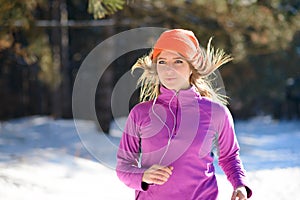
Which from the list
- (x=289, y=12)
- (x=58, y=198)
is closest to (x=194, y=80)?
(x=58, y=198)

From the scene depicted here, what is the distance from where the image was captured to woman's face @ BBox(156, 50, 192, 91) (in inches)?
95.5

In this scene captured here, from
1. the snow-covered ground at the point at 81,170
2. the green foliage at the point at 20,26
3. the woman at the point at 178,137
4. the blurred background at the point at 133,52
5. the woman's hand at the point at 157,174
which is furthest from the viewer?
the blurred background at the point at 133,52

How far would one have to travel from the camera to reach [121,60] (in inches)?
609

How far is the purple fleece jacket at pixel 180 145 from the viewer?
228 cm

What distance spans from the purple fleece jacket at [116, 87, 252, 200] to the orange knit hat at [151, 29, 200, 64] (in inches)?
5.6

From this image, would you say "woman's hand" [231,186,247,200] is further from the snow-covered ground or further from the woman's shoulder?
the snow-covered ground

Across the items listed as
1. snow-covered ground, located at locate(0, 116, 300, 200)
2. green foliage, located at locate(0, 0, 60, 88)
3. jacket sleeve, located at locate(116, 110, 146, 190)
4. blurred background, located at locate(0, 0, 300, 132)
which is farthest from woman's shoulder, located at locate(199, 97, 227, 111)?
green foliage, located at locate(0, 0, 60, 88)

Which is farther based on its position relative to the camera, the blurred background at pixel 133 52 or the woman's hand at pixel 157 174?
the blurred background at pixel 133 52

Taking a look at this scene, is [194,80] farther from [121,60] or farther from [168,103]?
[121,60]

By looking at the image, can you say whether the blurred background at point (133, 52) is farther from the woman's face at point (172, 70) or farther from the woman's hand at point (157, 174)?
the woman's hand at point (157, 174)

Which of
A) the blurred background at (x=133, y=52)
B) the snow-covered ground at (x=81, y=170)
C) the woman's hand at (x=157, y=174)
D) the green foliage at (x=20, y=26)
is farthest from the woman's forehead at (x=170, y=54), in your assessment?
the green foliage at (x=20, y=26)

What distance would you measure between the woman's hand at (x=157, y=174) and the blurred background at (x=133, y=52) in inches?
121

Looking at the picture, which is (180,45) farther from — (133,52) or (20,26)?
(133,52)

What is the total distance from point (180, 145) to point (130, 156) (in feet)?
0.67
